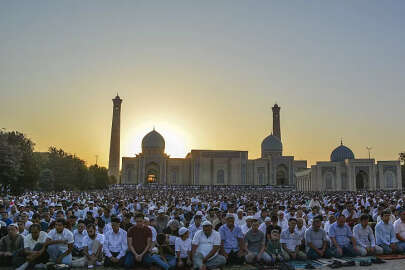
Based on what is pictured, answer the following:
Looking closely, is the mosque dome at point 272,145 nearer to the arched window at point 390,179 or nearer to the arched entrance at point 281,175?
the arched entrance at point 281,175

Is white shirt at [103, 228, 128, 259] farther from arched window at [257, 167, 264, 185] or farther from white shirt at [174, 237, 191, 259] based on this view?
arched window at [257, 167, 264, 185]

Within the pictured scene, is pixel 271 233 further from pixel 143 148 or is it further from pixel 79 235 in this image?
pixel 143 148

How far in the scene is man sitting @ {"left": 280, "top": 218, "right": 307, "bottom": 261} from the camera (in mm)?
7891

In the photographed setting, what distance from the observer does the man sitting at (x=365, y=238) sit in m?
8.19

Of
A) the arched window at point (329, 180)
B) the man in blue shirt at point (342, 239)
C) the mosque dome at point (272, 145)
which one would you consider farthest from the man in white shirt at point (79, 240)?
the mosque dome at point (272, 145)

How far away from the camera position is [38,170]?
38531 mm

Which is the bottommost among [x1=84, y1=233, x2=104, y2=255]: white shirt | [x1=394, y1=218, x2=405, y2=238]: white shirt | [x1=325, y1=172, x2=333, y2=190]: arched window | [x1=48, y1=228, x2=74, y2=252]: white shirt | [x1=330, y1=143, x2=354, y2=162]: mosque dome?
[x1=84, y1=233, x2=104, y2=255]: white shirt

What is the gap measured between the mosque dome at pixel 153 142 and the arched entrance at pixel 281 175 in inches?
738

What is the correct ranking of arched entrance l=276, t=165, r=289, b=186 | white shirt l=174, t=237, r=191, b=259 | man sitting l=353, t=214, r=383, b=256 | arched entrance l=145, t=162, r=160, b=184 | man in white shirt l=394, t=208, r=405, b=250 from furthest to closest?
arched entrance l=276, t=165, r=289, b=186 < arched entrance l=145, t=162, r=160, b=184 < man in white shirt l=394, t=208, r=405, b=250 < man sitting l=353, t=214, r=383, b=256 < white shirt l=174, t=237, r=191, b=259

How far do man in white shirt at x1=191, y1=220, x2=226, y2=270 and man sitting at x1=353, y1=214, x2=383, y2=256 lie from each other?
3.00 m

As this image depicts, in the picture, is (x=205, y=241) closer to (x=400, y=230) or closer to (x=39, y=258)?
(x=39, y=258)

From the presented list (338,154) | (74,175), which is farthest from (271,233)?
(338,154)

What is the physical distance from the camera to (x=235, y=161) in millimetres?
60250

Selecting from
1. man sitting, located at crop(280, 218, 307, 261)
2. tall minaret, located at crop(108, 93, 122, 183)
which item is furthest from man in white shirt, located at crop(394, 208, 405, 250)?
tall minaret, located at crop(108, 93, 122, 183)
